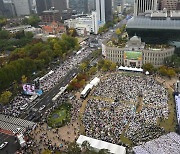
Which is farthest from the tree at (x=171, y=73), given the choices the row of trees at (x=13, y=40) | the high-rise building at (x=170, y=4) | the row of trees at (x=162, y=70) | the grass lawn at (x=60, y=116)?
the high-rise building at (x=170, y=4)

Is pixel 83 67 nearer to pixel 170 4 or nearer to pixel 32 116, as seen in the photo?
pixel 32 116

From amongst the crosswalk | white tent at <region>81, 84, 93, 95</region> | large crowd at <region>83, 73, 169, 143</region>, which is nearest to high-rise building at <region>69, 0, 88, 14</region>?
large crowd at <region>83, 73, 169, 143</region>

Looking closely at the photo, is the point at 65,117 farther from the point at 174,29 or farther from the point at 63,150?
the point at 174,29

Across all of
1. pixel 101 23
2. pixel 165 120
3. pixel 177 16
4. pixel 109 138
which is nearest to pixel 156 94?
pixel 165 120

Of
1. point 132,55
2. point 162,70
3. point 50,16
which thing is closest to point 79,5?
point 50,16

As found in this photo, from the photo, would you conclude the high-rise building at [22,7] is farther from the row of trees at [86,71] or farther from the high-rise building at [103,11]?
the row of trees at [86,71]

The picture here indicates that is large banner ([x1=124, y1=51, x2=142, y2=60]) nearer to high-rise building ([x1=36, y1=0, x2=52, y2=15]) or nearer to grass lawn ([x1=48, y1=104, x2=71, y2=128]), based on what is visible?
grass lawn ([x1=48, y1=104, x2=71, y2=128])
